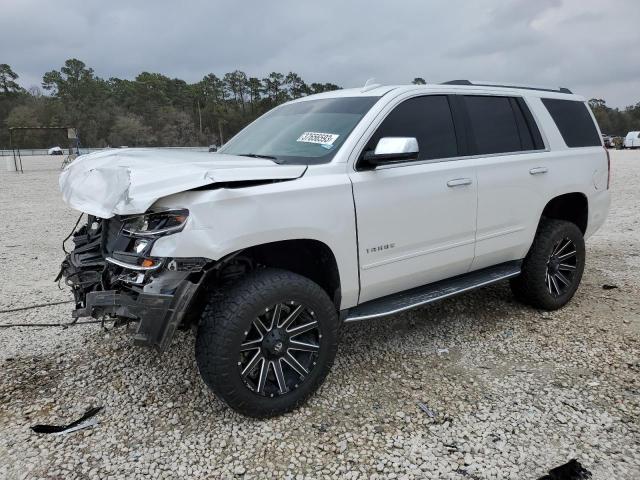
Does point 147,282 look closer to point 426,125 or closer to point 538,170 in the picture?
point 426,125

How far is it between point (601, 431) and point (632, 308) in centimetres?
225

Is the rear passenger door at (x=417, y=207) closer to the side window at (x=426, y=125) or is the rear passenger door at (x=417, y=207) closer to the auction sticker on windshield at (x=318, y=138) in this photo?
the side window at (x=426, y=125)

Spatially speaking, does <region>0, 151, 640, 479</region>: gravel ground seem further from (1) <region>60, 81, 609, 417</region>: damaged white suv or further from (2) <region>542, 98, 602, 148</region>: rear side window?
(2) <region>542, 98, 602, 148</region>: rear side window

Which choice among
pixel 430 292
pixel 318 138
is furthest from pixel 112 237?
pixel 430 292

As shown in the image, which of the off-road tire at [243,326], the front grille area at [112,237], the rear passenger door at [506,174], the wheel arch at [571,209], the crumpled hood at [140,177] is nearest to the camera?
the crumpled hood at [140,177]

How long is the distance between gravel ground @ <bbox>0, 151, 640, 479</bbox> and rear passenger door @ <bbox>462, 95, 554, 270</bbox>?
2.60 ft

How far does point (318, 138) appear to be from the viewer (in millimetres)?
3365

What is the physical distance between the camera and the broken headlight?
2.52 m

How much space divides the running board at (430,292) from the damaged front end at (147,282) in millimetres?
1123

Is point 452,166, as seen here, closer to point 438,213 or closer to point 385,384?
point 438,213

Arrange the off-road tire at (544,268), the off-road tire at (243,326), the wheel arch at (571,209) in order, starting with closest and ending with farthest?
the off-road tire at (243,326), the off-road tire at (544,268), the wheel arch at (571,209)

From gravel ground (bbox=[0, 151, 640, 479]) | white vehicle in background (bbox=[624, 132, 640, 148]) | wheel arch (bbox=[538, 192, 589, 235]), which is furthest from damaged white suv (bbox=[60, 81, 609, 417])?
white vehicle in background (bbox=[624, 132, 640, 148])

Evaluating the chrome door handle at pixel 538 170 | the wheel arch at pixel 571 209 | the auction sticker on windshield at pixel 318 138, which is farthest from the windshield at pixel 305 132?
the wheel arch at pixel 571 209

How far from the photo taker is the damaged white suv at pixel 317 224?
8.43 ft
